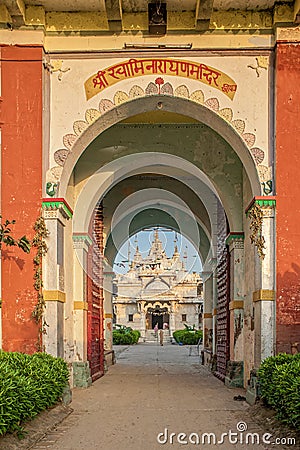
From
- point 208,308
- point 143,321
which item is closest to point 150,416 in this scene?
point 208,308

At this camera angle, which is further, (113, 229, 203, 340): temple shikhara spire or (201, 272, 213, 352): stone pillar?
(113, 229, 203, 340): temple shikhara spire

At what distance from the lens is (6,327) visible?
8125 millimetres

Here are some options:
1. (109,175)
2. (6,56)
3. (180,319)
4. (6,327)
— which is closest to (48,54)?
(6,56)

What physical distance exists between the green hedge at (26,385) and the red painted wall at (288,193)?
274 cm

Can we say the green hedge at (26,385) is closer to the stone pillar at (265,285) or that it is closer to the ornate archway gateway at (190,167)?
the ornate archway gateway at (190,167)

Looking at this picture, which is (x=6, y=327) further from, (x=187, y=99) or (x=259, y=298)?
(x=187, y=99)

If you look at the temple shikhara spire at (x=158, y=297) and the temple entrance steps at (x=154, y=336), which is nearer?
the temple entrance steps at (x=154, y=336)

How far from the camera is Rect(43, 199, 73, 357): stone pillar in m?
8.30

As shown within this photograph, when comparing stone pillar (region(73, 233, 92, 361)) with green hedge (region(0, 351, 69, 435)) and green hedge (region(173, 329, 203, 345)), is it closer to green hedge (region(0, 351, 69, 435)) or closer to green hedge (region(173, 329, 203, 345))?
green hedge (region(0, 351, 69, 435))

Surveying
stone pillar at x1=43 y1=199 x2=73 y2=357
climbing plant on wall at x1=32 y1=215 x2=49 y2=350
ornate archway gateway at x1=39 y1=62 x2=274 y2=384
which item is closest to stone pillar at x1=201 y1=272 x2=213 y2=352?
ornate archway gateway at x1=39 y1=62 x2=274 y2=384

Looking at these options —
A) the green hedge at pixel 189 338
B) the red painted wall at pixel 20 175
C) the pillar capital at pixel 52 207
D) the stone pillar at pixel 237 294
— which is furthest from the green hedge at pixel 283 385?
the green hedge at pixel 189 338

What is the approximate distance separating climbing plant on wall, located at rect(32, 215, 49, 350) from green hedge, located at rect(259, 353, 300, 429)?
2.71 meters

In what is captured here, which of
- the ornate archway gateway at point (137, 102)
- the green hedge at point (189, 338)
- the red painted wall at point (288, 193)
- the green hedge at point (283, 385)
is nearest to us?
the green hedge at point (283, 385)

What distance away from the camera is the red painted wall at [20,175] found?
814 centimetres
